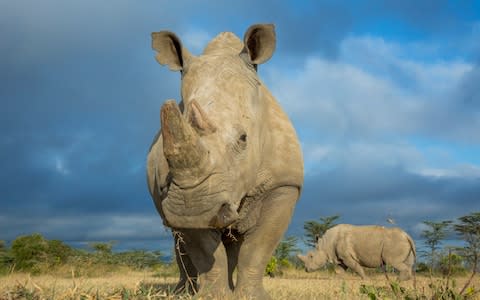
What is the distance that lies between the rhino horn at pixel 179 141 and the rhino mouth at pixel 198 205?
14 cm

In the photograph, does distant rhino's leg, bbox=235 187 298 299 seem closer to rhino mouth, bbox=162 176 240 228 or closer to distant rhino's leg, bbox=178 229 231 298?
distant rhino's leg, bbox=178 229 231 298

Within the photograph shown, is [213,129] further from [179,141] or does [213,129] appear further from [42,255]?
[42,255]

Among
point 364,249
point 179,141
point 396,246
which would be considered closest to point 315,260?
point 364,249

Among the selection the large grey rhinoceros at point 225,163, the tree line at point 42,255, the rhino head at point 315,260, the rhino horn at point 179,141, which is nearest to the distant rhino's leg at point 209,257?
the large grey rhinoceros at point 225,163

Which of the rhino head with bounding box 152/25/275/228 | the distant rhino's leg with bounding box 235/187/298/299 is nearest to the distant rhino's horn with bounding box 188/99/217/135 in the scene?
the rhino head with bounding box 152/25/275/228

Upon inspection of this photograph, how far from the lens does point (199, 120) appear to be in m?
3.62

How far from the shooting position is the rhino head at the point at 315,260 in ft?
51.8

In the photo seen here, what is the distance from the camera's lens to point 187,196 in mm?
3443

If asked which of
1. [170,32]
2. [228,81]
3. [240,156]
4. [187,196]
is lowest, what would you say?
[187,196]

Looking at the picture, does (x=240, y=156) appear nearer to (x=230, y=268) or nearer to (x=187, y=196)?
(x=187, y=196)

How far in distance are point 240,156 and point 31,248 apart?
1376 cm

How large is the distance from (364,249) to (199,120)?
12.1m

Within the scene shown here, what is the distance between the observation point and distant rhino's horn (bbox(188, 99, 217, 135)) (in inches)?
142

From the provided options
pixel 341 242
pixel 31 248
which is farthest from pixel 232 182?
pixel 31 248
